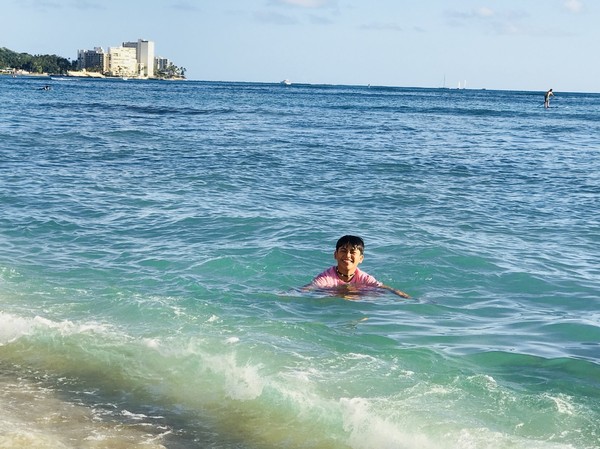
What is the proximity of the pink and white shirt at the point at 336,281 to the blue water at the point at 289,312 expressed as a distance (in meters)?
0.14

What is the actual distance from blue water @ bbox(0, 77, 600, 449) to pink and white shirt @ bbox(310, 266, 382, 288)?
0.47 ft

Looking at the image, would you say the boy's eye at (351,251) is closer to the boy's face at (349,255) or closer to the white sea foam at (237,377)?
the boy's face at (349,255)

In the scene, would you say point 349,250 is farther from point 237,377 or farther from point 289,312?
point 237,377

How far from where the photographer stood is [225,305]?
30.6 feet

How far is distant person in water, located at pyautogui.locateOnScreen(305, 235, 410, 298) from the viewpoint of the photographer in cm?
951

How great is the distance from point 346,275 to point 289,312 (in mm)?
1005

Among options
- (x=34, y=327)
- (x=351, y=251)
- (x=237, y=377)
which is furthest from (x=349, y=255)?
(x=34, y=327)

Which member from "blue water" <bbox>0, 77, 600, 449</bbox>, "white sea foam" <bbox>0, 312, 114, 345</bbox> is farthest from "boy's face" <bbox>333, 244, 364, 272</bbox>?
"white sea foam" <bbox>0, 312, 114, 345</bbox>

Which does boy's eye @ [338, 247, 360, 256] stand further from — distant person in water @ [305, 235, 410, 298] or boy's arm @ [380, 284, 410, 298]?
boy's arm @ [380, 284, 410, 298]

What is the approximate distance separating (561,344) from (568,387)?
1.24 meters

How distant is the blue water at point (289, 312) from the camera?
6.20 meters

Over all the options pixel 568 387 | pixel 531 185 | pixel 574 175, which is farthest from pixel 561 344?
pixel 574 175

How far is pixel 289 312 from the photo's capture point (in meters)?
9.01

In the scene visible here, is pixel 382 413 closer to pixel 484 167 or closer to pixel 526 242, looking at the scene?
pixel 526 242
